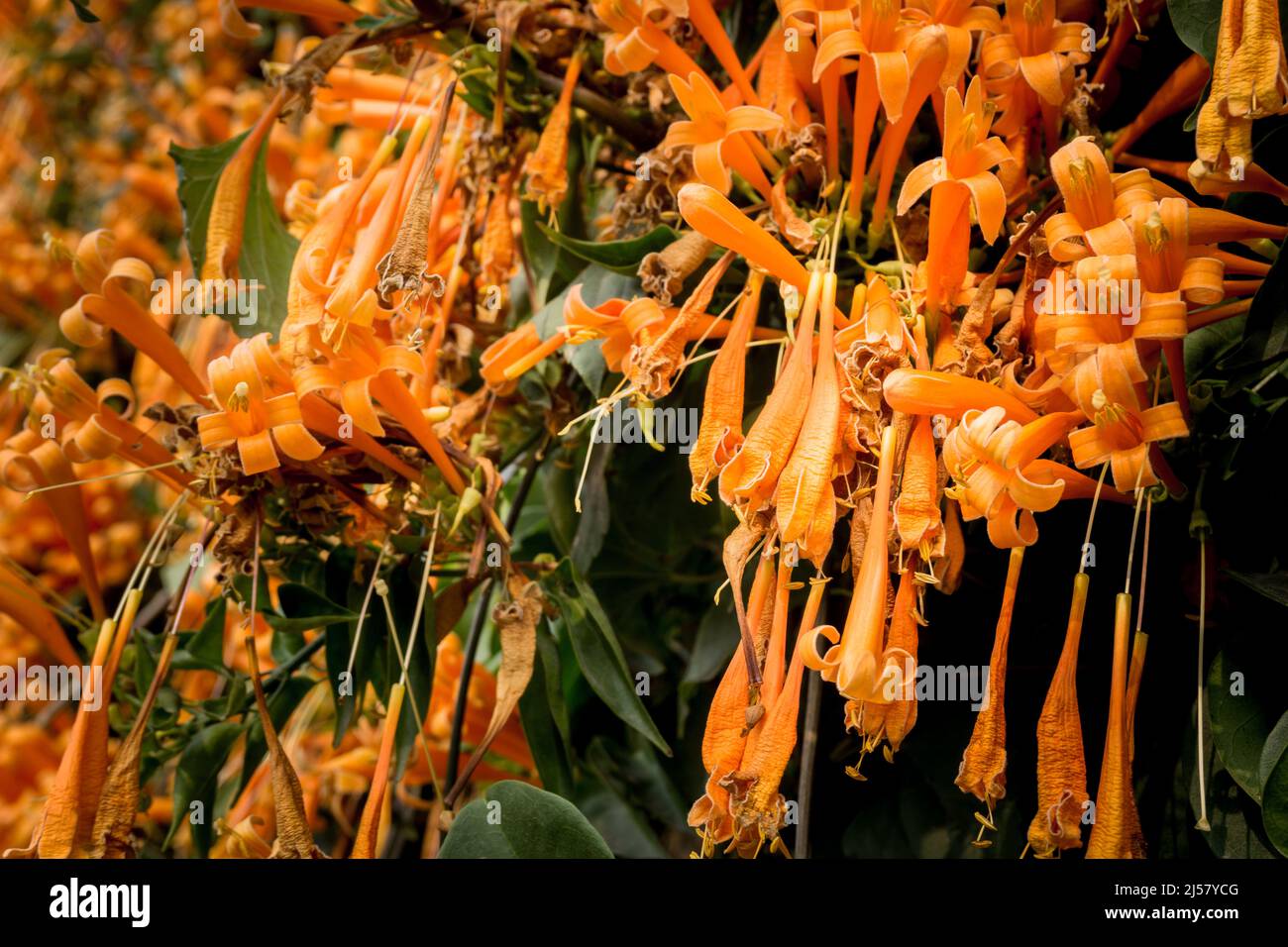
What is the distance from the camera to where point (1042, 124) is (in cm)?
60

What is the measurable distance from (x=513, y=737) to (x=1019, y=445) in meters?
0.56

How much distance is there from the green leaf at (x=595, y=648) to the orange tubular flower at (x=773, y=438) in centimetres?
19

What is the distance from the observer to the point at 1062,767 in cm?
48

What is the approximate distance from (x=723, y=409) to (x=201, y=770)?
0.44m

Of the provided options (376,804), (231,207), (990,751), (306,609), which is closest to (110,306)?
(231,207)

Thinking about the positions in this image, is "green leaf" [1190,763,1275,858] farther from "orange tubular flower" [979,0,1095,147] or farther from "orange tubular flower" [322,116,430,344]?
"orange tubular flower" [322,116,430,344]

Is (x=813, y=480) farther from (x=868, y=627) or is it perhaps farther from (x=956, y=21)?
(x=956, y=21)

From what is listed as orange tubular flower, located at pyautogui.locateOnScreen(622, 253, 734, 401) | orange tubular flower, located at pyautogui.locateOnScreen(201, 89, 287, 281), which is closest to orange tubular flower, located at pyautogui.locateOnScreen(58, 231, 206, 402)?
orange tubular flower, located at pyautogui.locateOnScreen(201, 89, 287, 281)

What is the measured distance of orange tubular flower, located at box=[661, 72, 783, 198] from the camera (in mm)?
564

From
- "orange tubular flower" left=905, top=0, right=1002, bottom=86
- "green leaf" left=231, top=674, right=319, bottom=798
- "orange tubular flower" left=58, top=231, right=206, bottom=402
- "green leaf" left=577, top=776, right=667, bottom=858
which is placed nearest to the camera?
"orange tubular flower" left=905, top=0, right=1002, bottom=86

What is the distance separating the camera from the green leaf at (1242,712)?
52 centimetres

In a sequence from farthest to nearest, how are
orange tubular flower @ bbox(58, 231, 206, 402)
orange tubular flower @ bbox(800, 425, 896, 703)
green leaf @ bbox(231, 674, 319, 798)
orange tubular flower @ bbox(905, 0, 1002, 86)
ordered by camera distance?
green leaf @ bbox(231, 674, 319, 798)
orange tubular flower @ bbox(58, 231, 206, 402)
orange tubular flower @ bbox(905, 0, 1002, 86)
orange tubular flower @ bbox(800, 425, 896, 703)

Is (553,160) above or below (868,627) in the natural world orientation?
above

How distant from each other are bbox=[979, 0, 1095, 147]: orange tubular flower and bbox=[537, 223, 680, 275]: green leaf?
0.59ft
